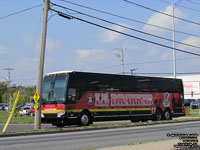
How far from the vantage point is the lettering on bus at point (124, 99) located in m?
24.9

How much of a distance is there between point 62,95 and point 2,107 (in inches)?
2628

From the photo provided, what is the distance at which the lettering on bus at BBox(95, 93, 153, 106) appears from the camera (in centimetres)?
2486

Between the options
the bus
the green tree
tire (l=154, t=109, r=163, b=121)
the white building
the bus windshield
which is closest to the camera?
the bus windshield

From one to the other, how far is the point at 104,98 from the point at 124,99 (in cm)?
209

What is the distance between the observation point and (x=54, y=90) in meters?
23.2

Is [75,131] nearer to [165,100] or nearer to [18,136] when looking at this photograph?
[18,136]

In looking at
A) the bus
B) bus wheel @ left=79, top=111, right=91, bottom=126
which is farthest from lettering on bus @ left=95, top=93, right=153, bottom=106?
bus wheel @ left=79, top=111, right=91, bottom=126

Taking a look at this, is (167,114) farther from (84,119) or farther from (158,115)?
(84,119)

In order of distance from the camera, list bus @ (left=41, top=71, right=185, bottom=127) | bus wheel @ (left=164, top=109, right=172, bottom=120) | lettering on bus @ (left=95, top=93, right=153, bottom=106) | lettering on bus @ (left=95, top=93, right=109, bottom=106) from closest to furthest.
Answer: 1. bus @ (left=41, top=71, right=185, bottom=127)
2. lettering on bus @ (left=95, top=93, right=109, bottom=106)
3. lettering on bus @ (left=95, top=93, right=153, bottom=106)
4. bus wheel @ (left=164, top=109, right=172, bottom=120)

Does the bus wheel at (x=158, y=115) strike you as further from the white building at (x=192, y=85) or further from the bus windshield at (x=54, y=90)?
the white building at (x=192, y=85)

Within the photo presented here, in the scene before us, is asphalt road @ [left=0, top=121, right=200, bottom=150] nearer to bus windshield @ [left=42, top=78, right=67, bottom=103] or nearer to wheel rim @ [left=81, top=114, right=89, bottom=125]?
bus windshield @ [left=42, top=78, right=67, bottom=103]

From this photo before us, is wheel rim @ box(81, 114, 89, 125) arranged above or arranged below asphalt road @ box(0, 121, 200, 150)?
above

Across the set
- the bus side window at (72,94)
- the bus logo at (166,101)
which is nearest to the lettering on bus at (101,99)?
the bus side window at (72,94)

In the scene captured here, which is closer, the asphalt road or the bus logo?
the asphalt road
